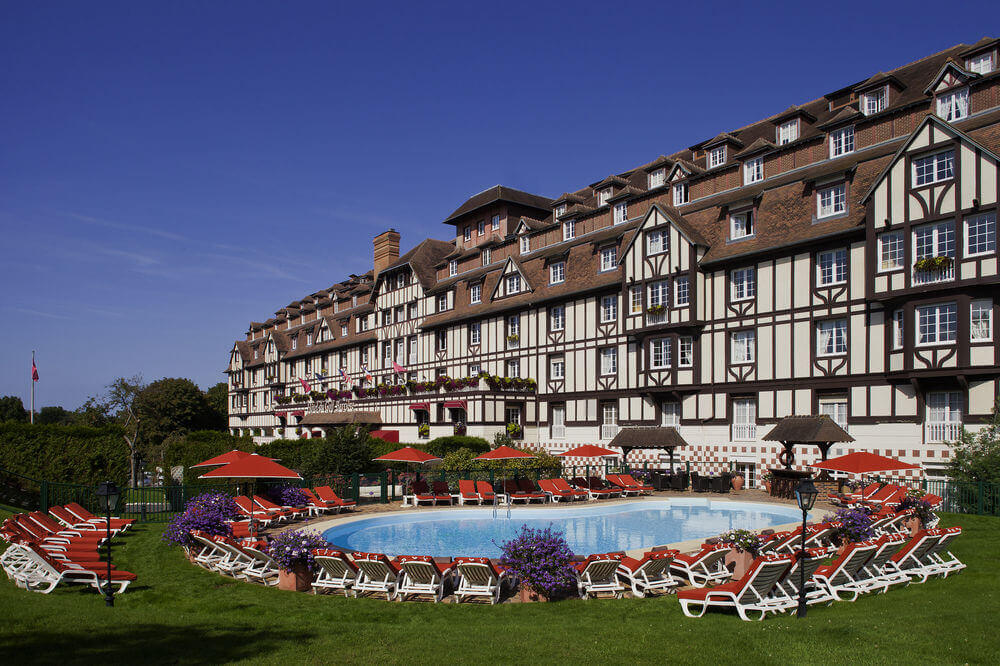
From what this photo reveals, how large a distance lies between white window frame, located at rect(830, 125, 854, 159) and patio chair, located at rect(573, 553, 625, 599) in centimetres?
2164

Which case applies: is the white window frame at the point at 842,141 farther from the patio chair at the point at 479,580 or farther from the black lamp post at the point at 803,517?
the patio chair at the point at 479,580

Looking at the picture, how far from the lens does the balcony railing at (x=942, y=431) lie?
72.1 ft

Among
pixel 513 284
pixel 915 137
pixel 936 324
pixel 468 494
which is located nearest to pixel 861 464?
pixel 936 324

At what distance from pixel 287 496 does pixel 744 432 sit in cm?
1681

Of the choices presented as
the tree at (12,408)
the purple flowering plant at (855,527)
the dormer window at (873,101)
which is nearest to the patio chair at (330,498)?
the purple flowering plant at (855,527)

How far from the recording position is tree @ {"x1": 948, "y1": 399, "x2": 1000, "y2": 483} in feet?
65.0

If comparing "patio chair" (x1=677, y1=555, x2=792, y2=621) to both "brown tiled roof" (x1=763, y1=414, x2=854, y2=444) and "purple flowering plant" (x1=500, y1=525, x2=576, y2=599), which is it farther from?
"brown tiled roof" (x1=763, y1=414, x2=854, y2=444)

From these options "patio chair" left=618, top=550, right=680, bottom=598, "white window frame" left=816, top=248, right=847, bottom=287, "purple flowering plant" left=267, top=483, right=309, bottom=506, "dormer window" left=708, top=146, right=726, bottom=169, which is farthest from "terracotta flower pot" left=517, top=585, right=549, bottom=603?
"dormer window" left=708, top=146, right=726, bottom=169

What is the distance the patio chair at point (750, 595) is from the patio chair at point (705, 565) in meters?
2.00

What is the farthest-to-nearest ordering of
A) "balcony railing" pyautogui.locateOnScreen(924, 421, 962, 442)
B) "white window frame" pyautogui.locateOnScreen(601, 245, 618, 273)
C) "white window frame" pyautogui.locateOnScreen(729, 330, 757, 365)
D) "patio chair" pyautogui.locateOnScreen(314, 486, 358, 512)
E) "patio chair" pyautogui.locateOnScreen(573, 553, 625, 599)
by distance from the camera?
"white window frame" pyautogui.locateOnScreen(601, 245, 618, 273)
"white window frame" pyautogui.locateOnScreen(729, 330, 757, 365)
"patio chair" pyautogui.locateOnScreen(314, 486, 358, 512)
"balcony railing" pyautogui.locateOnScreen(924, 421, 962, 442)
"patio chair" pyautogui.locateOnScreen(573, 553, 625, 599)

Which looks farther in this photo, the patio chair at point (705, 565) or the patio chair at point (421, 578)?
the patio chair at point (705, 565)

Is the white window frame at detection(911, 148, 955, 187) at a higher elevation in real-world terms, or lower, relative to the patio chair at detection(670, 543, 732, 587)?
higher

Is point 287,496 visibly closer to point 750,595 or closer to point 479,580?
point 479,580

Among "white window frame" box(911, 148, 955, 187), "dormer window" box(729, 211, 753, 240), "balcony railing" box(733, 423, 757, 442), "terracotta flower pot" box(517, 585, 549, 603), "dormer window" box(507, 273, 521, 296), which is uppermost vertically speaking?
"white window frame" box(911, 148, 955, 187)
